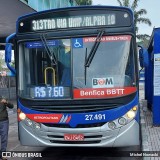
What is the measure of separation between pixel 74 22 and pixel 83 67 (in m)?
0.99

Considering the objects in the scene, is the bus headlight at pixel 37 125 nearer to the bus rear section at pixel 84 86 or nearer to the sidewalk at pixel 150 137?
the bus rear section at pixel 84 86

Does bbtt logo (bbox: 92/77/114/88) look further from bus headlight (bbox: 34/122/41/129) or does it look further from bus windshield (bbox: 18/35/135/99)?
bus headlight (bbox: 34/122/41/129)

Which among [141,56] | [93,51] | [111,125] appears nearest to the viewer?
[111,125]

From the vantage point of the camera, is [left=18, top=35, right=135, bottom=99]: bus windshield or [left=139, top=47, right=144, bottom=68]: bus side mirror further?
[left=139, top=47, right=144, bottom=68]: bus side mirror

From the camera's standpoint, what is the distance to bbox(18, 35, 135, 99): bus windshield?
639cm

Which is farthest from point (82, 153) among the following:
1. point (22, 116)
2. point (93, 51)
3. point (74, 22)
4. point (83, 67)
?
point (74, 22)

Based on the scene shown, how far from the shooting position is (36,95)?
6.68 meters

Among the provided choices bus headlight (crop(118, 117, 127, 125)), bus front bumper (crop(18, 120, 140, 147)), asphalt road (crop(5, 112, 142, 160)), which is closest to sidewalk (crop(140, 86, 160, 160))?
asphalt road (crop(5, 112, 142, 160))

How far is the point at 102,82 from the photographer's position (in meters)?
6.37

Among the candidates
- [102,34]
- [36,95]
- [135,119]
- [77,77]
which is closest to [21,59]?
[36,95]

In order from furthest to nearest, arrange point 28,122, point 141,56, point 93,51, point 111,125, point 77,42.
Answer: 1. point 141,56
2. point 28,122
3. point 77,42
4. point 93,51
5. point 111,125

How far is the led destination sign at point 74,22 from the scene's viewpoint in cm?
661

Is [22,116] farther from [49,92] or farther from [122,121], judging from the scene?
[122,121]

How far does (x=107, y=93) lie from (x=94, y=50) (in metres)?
0.85
